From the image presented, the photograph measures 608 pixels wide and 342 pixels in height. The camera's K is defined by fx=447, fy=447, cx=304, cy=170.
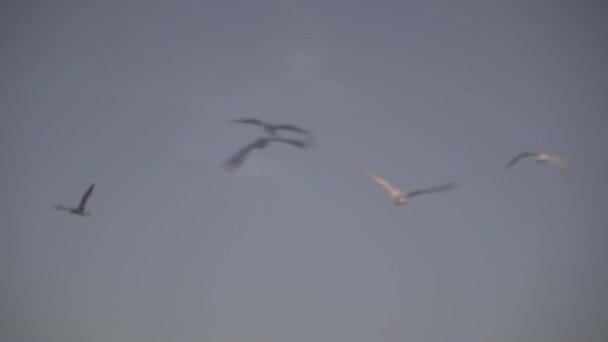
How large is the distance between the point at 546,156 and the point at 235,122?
12.7 meters

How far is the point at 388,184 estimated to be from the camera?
17594mm

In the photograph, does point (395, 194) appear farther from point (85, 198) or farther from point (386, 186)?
point (85, 198)

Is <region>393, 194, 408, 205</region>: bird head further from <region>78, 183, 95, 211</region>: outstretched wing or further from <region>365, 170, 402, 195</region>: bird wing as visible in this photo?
<region>78, 183, 95, 211</region>: outstretched wing

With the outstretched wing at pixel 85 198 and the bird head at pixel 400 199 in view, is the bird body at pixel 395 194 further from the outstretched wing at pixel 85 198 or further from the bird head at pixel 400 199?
the outstretched wing at pixel 85 198

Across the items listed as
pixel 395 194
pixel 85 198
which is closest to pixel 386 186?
pixel 395 194

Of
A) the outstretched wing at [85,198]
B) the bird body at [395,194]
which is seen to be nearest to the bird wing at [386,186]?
the bird body at [395,194]

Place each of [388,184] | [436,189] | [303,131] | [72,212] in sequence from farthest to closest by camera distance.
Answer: [72,212] < [388,184] < [303,131] < [436,189]

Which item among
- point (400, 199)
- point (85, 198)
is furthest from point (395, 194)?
point (85, 198)

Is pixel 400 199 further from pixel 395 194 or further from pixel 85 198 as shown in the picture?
pixel 85 198

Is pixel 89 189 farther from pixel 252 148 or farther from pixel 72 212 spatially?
pixel 252 148

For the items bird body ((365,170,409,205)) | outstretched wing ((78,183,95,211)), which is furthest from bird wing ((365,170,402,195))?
outstretched wing ((78,183,95,211))

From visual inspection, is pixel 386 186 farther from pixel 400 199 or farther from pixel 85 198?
pixel 85 198

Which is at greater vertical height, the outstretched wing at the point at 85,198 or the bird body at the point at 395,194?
the bird body at the point at 395,194

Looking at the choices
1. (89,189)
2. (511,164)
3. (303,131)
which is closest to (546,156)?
(511,164)
